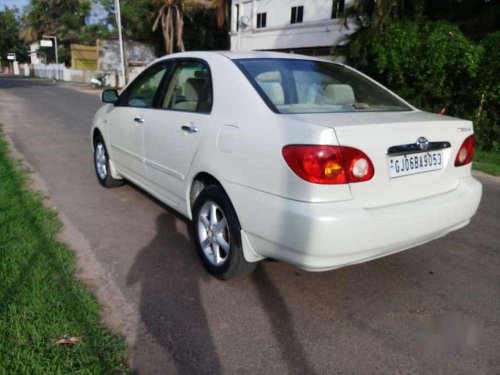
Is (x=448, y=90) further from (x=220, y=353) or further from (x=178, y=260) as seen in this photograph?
(x=220, y=353)

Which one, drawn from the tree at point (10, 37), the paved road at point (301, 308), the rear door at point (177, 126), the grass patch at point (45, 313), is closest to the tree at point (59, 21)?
the tree at point (10, 37)

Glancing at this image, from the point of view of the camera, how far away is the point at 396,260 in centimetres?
371

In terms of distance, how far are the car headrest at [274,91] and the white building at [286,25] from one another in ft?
67.5

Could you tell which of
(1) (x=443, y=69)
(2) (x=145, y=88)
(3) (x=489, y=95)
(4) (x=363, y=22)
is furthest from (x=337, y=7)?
(2) (x=145, y=88)

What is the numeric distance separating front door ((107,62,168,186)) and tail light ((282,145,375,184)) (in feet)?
6.94

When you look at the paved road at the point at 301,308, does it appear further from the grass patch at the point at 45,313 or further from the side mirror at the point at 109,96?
the side mirror at the point at 109,96

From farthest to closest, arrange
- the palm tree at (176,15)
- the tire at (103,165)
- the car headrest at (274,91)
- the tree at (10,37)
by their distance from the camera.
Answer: the tree at (10,37), the palm tree at (176,15), the tire at (103,165), the car headrest at (274,91)

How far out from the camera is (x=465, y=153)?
3201 millimetres

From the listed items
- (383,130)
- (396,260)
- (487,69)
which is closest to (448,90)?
(487,69)

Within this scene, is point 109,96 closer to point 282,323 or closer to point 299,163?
point 299,163

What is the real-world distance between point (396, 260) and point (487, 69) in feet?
22.5

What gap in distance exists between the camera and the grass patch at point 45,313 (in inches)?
90.5

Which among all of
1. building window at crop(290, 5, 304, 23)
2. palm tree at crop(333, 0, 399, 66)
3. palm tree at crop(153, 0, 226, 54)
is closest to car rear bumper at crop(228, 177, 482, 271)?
palm tree at crop(333, 0, 399, 66)

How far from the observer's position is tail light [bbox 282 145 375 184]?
2.48m
